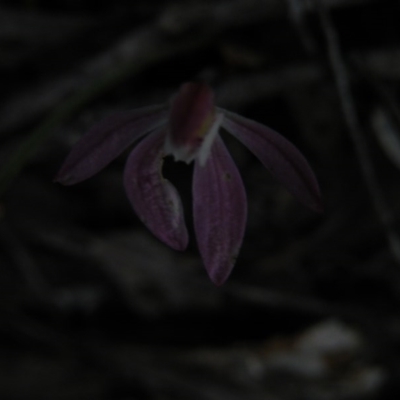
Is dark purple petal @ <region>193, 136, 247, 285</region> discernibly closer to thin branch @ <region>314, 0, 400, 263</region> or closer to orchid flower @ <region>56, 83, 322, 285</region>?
orchid flower @ <region>56, 83, 322, 285</region>

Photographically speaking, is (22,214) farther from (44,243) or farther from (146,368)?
(146,368)

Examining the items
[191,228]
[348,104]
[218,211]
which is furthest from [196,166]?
[191,228]

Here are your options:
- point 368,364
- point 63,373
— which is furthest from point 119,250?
point 368,364

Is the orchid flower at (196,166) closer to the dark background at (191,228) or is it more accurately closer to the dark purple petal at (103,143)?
the dark purple petal at (103,143)

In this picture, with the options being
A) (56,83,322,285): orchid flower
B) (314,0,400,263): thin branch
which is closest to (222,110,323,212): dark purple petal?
(56,83,322,285): orchid flower

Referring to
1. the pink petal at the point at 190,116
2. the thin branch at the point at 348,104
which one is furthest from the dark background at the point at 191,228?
the pink petal at the point at 190,116

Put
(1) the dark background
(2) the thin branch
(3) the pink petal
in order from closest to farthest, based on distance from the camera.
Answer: (3) the pink petal, (2) the thin branch, (1) the dark background
